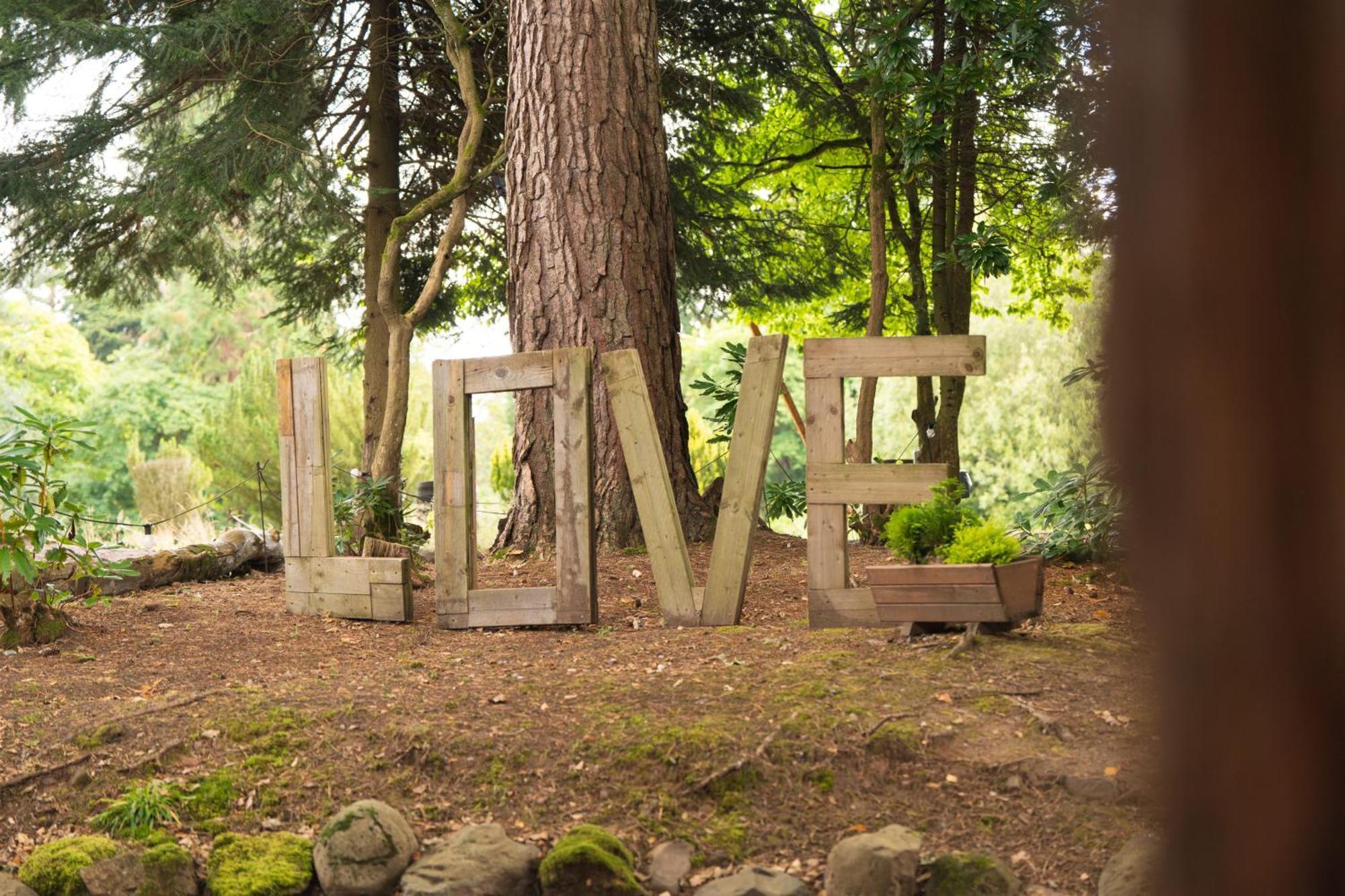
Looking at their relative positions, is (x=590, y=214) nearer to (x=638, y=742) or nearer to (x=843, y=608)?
(x=843, y=608)

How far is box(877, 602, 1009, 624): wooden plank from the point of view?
13.7 feet

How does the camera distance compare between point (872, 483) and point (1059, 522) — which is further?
point (1059, 522)

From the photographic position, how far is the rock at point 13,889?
3121mm

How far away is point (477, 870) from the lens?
119 inches

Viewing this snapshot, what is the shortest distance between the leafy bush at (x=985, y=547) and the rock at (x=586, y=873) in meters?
1.84

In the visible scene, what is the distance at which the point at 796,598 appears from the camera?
5.95 metres

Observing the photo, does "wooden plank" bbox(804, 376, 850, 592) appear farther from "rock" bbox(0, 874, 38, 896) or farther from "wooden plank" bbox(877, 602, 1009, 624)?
"rock" bbox(0, 874, 38, 896)

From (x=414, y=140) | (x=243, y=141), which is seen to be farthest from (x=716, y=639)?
(x=414, y=140)

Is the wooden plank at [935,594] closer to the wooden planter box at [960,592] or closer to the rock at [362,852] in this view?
the wooden planter box at [960,592]

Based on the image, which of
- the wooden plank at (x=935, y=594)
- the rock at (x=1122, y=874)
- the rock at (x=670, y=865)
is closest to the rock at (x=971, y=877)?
the rock at (x=1122, y=874)

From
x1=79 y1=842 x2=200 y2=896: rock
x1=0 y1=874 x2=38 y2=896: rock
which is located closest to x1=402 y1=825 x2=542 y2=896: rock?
x1=79 y1=842 x2=200 y2=896: rock

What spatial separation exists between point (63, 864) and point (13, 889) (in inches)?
5.2

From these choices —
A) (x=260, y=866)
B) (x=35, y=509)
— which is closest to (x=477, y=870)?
(x=260, y=866)

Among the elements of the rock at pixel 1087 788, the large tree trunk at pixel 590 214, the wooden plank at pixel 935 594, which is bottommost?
the rock at pixel 1087 788
